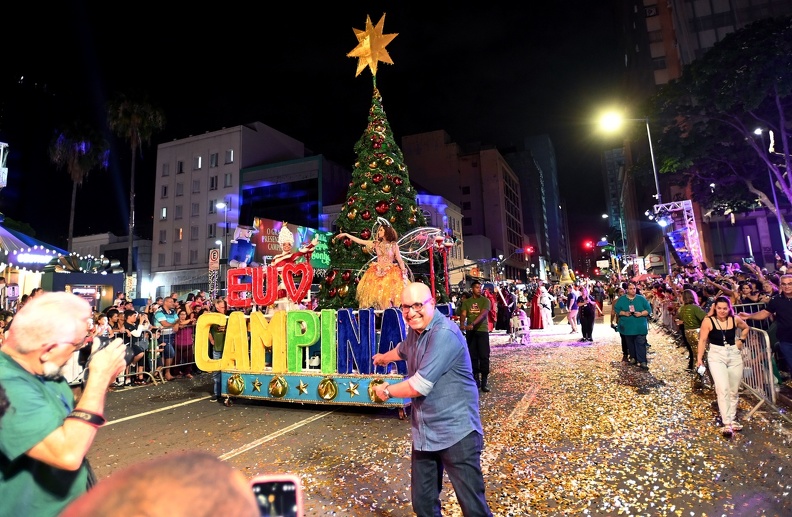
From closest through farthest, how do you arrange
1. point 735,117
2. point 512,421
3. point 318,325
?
point 512,421 → point 318,325 → point 735,117

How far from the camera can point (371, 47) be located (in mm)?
12781

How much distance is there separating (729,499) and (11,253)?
2134 cm

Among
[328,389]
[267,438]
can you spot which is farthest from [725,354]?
[267,438]

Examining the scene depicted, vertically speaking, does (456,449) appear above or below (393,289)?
below

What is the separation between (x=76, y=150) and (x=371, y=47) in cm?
2468

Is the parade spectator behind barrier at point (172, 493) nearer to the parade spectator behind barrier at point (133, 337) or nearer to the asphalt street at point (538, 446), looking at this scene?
the asphalt street at point (538, 446)

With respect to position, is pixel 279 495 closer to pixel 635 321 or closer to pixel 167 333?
pixel 635 321

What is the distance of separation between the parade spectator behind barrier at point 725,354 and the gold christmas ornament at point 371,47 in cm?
1061

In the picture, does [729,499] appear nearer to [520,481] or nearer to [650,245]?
[520,481]

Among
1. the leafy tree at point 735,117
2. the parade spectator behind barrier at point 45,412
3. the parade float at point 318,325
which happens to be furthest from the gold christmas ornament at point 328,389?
the leafy tree at point 735,117

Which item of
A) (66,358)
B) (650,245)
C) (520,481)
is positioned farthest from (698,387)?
(650,245)

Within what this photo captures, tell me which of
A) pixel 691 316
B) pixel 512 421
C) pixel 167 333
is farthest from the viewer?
pixel 167 333

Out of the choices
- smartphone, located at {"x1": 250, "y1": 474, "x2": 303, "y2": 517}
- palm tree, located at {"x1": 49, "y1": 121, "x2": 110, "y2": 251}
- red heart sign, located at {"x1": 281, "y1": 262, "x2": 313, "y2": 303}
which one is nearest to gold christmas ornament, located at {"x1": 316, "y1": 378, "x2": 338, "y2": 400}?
red heart sign, located at {"x1": 281, "y1": 262, "x2": 313, "y2": 303}

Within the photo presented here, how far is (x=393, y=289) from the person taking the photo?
10.2 m
